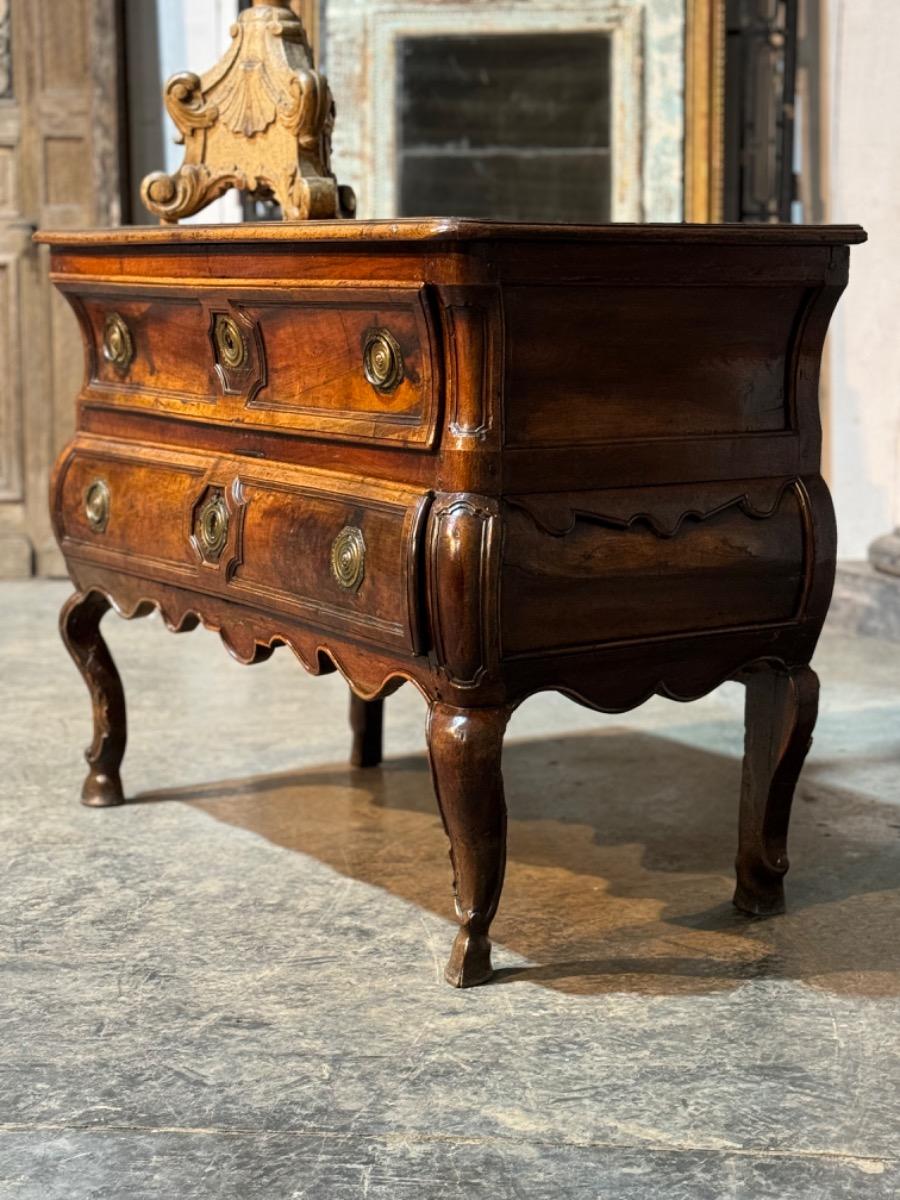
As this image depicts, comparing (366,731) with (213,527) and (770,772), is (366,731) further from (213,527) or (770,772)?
(770,772)

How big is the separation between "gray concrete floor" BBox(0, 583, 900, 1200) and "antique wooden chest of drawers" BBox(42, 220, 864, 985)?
21 cm

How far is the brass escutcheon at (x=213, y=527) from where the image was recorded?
3.22 metres

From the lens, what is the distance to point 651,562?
2.83 metres

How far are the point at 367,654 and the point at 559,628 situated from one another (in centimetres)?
34

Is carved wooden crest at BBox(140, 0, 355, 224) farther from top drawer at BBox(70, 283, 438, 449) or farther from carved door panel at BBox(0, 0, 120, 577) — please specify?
carved door panel at BBox(0, 0, 120, 577)

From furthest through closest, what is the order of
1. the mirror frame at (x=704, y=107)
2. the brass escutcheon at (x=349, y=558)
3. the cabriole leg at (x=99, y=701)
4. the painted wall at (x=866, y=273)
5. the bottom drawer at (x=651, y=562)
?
the mirror frame at (x=704, y=107) < the painted wall at (x=866, y=273) < the cabriole leg at (x=99, y=701) < the brass escutcheon at (x=349, y=558) < the bottom drawer at (x=651, y=562)

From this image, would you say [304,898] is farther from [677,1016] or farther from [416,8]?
[416,8]

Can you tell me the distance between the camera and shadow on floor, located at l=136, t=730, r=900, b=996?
2.95m

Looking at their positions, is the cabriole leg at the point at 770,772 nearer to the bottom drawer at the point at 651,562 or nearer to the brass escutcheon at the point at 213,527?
the bottom drawer at the point at 651,562

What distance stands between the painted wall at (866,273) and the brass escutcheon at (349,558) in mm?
3463

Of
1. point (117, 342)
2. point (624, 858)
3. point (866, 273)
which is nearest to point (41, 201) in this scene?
point (866, 273)

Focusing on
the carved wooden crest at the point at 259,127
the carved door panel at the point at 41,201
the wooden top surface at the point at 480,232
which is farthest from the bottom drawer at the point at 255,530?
the carved door panel at the point at 41,201

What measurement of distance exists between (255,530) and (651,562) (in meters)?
0.71

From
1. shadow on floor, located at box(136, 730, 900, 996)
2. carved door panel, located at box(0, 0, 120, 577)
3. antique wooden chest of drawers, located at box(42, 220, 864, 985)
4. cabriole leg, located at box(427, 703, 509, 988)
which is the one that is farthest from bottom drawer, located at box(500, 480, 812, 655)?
carved door panel, located at box(0, 0, 120, 577)
